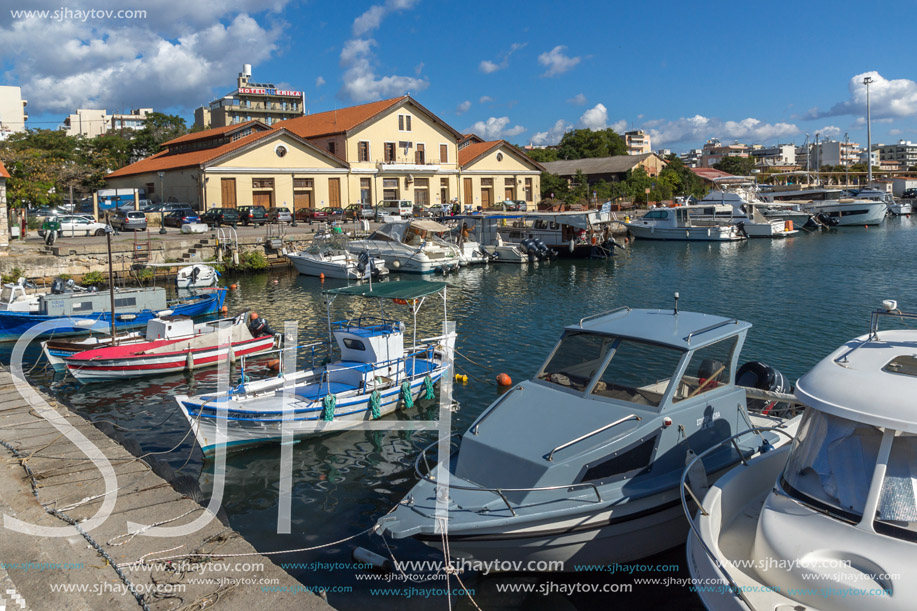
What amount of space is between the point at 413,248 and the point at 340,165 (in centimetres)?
1963

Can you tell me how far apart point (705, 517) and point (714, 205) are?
178 feet

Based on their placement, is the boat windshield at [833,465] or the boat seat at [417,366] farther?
the boat seat at [417,366]

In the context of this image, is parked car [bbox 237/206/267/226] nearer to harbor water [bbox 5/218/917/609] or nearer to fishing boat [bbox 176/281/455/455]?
harbor water [bbox 5/218/917/609]

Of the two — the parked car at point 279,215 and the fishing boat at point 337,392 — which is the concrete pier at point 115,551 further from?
the parked car at point 279,215

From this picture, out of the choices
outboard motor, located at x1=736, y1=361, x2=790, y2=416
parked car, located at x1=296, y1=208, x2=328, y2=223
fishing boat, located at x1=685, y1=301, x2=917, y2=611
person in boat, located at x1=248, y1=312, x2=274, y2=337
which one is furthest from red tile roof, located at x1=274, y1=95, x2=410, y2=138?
fishing boat, located at x1=685, y1=301, x2=917, y2=611

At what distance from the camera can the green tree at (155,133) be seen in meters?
80.2

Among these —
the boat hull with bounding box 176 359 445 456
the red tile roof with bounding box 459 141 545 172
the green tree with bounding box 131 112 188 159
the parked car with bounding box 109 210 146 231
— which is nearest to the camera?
the boat hull with bounding box 176 359 445 456

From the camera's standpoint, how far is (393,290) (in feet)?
50.9

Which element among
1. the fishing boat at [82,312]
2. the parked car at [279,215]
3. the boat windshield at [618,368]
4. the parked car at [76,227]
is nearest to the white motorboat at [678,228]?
the parked car at [279,215]

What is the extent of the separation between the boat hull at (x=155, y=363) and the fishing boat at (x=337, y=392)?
13.8ft

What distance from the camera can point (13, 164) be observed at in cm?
4247

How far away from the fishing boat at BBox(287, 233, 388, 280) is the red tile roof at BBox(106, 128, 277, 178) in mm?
15328

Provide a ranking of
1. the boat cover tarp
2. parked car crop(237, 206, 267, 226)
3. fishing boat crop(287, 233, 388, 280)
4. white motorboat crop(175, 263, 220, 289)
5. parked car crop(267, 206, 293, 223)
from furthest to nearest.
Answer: parked car crop(267, 206, 293, 223) → parked car crop(237, 206, 267, 226) → fishing boat crop(287, 233, 388, 280) → white motorboat crop(175, 263, 220, 289) → the boat cover tarp

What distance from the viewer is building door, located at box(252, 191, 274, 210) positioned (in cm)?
5130
